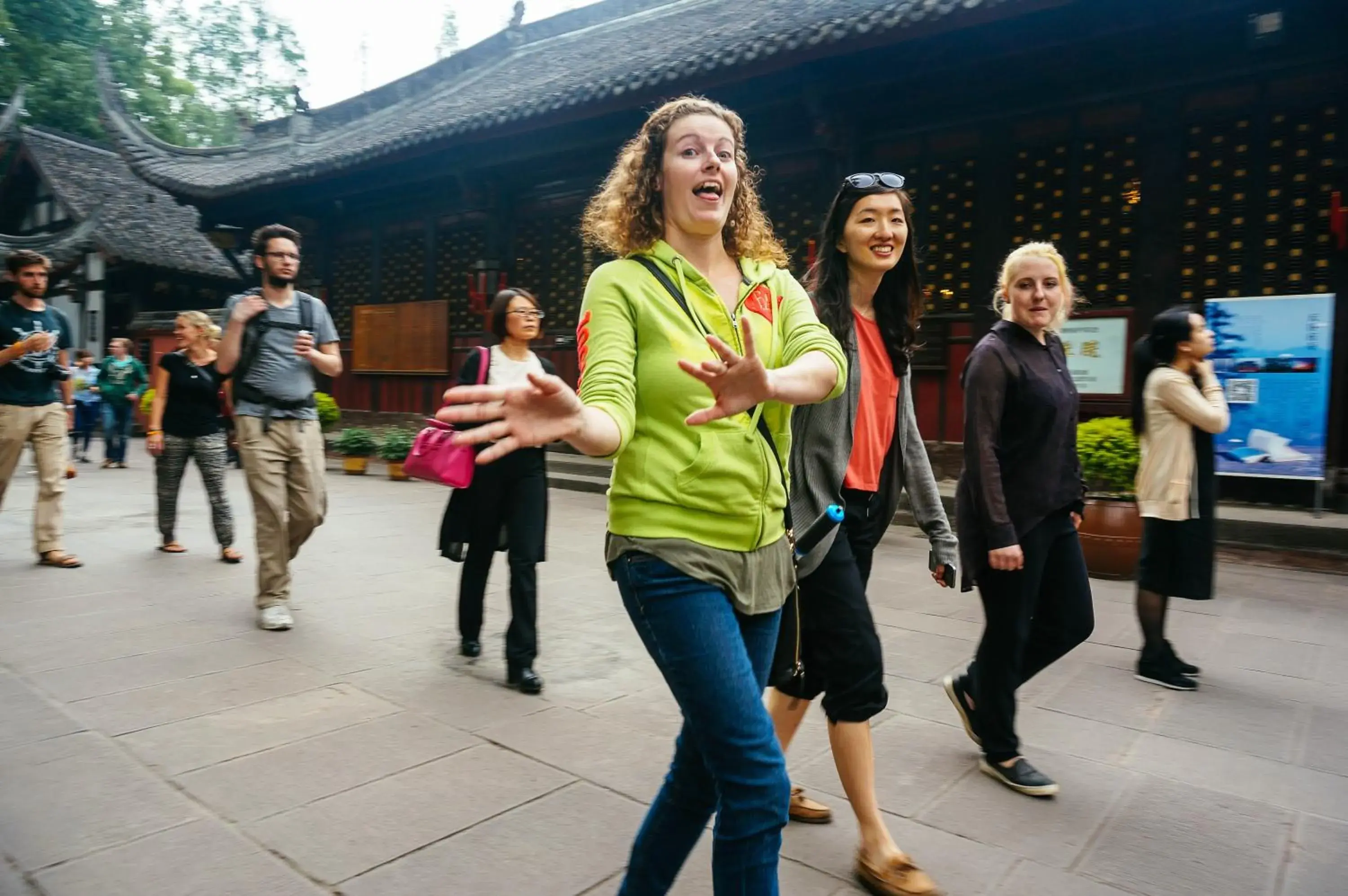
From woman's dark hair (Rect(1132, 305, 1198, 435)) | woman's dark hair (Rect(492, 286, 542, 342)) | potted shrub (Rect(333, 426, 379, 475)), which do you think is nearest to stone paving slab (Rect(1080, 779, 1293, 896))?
woman's dark hair (Rect(1132, 305, 1198, 435))

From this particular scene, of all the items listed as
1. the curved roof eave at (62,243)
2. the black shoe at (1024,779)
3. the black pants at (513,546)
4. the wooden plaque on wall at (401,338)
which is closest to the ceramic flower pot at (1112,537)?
the black shoe at (1024,779)

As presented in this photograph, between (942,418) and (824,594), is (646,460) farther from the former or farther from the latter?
(942,418)

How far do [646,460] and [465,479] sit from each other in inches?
90.0

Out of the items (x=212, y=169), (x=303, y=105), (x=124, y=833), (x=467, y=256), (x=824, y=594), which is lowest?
(x=124, y=833)

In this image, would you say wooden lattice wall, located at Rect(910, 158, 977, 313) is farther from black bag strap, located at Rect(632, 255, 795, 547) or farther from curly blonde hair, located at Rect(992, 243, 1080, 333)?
black bag strap, located at Rect(632, 255, 795, 547)

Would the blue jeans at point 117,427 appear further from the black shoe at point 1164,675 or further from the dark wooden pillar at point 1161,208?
the black shoe at point 1164,675

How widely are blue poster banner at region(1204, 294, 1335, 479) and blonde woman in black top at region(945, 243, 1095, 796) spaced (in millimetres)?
5344

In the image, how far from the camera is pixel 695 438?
5.27 ft

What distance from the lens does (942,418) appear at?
8.99 metres

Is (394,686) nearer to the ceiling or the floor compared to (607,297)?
nearer to the floor

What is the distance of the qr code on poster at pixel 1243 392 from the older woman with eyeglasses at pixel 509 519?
19.5 ft

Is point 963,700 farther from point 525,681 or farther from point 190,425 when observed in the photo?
point 190,425

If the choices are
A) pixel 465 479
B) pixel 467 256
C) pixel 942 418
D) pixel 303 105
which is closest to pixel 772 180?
pixel 942 418

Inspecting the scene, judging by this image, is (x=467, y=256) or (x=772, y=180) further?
(x=467, y=256)
